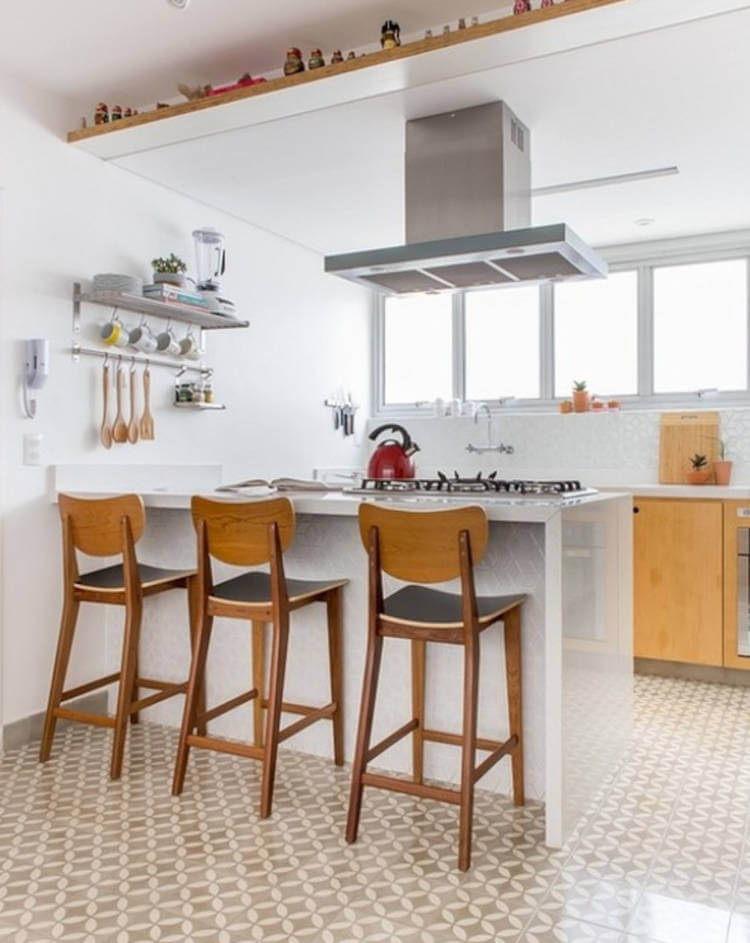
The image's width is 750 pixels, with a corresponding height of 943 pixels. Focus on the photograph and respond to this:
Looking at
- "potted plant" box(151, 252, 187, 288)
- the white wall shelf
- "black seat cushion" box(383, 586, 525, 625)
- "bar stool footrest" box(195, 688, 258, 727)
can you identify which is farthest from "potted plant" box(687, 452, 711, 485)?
"potted plant" box(151, 252, 187, 288)

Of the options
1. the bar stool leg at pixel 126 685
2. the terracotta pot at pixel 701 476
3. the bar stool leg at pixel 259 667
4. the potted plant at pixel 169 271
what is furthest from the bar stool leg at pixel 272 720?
the terracotta pot at pixel 701 476

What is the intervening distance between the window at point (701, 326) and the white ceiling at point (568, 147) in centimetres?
29

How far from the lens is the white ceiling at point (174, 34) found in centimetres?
255

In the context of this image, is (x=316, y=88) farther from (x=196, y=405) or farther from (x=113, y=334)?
(x=196, y=405)

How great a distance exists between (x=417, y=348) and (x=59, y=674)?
11.4ft

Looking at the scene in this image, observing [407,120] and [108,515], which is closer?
[108,515]

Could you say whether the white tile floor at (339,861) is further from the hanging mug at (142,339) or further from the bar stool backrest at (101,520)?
the hanging mug at (142,339)

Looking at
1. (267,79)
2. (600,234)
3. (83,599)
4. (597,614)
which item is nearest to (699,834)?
(597,614)

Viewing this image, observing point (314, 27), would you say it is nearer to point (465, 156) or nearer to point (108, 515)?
point (465, 156)

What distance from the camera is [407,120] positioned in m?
3.12

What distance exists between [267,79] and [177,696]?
243 centimetres

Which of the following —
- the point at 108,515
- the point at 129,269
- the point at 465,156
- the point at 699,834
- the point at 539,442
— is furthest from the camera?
the point at 539,442

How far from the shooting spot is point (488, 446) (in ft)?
16.9

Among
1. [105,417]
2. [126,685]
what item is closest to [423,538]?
[126,685]
